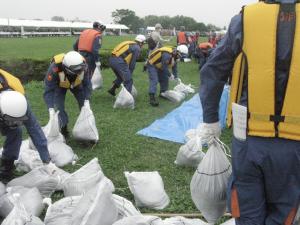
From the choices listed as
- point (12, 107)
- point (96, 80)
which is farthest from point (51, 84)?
point (96, 80)

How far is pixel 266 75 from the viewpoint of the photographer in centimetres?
205

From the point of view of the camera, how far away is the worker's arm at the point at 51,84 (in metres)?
5.26

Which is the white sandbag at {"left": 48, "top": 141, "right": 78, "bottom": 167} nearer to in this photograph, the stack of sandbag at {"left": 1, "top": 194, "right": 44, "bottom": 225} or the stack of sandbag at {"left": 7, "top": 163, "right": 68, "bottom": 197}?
the stack of sandbag at {"left": 7, "top": 163, "right": 68, "bottom": 197}

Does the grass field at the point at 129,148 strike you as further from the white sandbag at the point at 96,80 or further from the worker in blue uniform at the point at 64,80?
the worker in blue uniform at the point at 64,80

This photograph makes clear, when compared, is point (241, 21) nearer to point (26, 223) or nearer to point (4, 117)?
point (26, 223)

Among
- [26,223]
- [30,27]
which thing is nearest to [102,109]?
[26,223]

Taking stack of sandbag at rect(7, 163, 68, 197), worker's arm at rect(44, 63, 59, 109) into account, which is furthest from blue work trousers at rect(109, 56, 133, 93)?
stack of sandbag at rect(7, 163, 68, 197)

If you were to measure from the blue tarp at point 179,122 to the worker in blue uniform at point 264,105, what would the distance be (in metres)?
3.61

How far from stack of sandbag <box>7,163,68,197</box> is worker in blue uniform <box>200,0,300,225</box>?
1.96 m

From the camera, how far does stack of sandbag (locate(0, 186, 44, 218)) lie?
3.24 metres

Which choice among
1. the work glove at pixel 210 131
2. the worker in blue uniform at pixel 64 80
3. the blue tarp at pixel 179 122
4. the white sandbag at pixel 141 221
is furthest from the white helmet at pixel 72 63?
the work glove at pixel 210 131

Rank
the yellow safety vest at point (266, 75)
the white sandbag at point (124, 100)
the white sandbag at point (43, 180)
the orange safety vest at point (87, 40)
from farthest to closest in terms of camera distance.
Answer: the orange safety vest at point (87, 40)
the white sandbag at point (124, 100)
the white sandbag at point (43, 180)
the yellow safety vest at point (266, 75)

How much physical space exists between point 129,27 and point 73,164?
7433 cm

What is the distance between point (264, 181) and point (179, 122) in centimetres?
473
